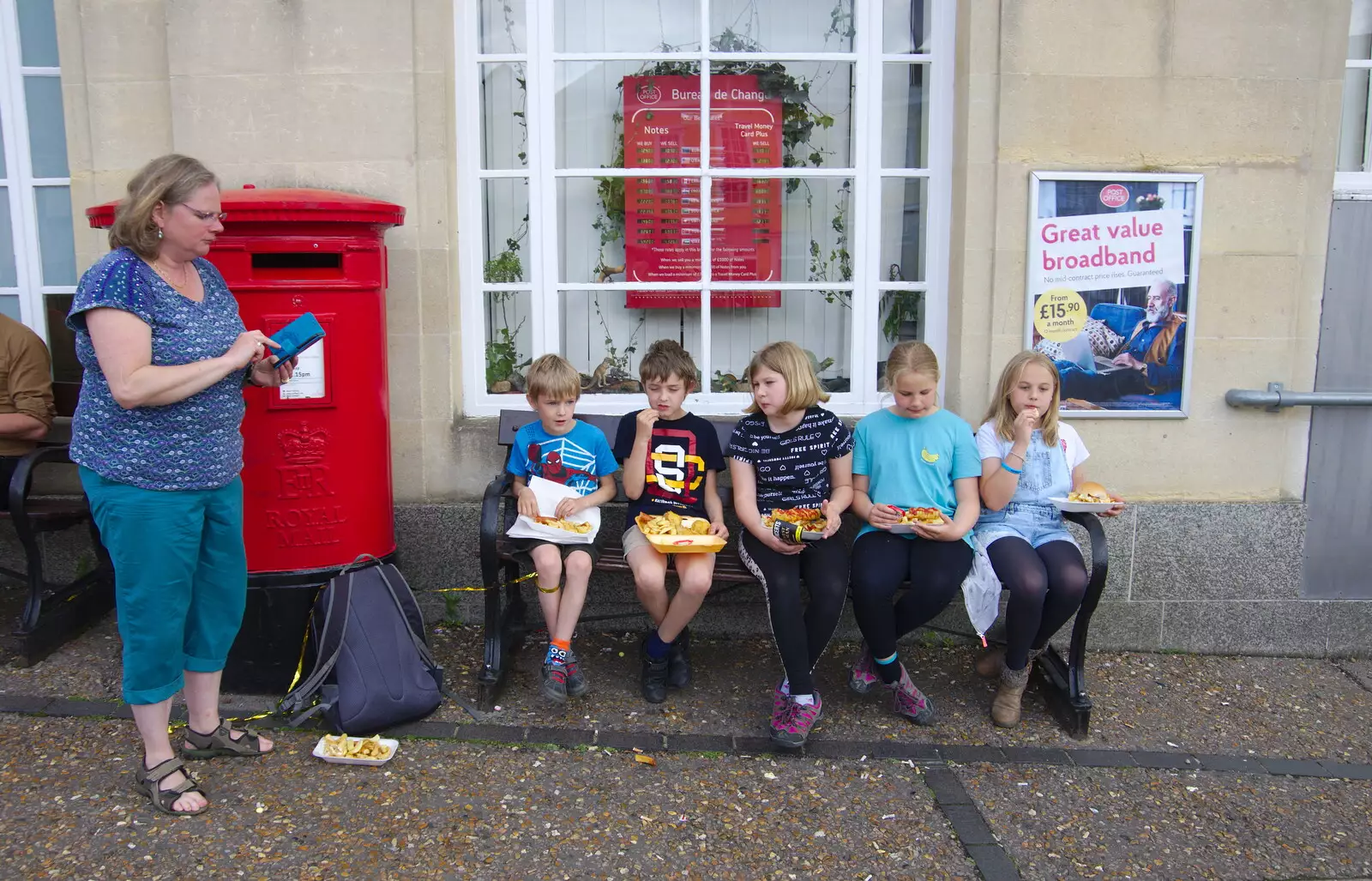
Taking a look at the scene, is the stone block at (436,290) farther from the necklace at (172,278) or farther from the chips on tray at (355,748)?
the chips on tray at (355,748)

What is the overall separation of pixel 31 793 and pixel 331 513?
1.24 metres

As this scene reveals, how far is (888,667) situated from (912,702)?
167 mm

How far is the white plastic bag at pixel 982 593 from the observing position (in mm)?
3713

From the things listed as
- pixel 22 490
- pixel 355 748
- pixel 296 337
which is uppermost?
pixel 296 337

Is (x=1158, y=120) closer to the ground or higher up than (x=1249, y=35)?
closer to the ground

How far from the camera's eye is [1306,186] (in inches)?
173

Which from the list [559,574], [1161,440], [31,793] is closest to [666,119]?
[559,574]

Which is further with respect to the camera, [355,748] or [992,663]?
[992,663]

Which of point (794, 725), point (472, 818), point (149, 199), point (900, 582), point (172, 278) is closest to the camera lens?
point (149, 199)

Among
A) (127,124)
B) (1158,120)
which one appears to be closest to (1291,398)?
(1158,120)

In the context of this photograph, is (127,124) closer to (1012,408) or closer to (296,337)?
(296,337)

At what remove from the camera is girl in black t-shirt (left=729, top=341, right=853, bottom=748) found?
11.8 ft

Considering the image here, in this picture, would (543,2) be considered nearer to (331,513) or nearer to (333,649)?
(331,513)

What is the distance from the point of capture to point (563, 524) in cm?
384
